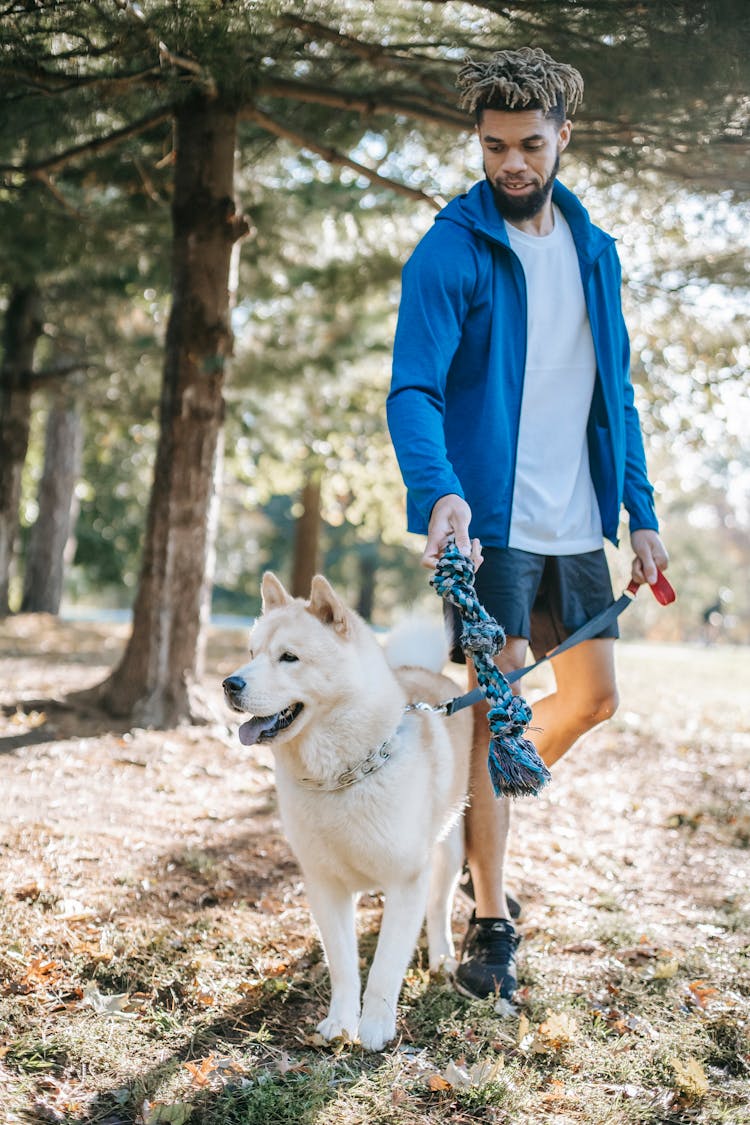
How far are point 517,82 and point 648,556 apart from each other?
4.43 feet

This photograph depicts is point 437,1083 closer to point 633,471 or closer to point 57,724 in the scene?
point 633,471

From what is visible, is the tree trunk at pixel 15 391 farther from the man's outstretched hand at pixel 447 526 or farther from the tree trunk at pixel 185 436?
the man's outstretched hand at pixel 447 526

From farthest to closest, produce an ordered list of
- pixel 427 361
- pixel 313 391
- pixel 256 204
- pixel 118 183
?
1. pixel 313 391
2. pixel 256 204
3. pixel 118 183
4. pixel 427 361

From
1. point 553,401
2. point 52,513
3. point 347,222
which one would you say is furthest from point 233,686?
point 52,513

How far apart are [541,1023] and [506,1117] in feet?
1.62

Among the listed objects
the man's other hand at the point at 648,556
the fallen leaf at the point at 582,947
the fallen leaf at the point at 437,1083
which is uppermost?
the man's other hand at the point at 648,556

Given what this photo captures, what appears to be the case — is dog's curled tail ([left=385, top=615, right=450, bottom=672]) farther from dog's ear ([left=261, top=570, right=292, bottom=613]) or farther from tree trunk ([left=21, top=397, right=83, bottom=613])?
tree trunk ([left=21, top=397, right=83, bottom=613])

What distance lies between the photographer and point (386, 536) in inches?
556

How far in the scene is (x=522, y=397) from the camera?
2.77 metres

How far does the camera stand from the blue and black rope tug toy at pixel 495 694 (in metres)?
2.27

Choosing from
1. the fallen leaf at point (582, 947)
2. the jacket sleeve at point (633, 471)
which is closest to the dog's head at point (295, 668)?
the jacket sleeve at point (633, 471)

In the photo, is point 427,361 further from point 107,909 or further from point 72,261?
point 72,261

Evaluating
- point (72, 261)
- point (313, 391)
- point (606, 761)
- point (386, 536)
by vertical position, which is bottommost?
point (606, 761)

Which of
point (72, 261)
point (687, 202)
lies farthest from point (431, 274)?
point (72, 261)
